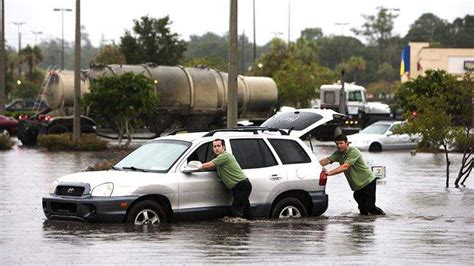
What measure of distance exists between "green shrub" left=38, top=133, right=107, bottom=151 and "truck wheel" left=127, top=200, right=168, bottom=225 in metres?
27.2

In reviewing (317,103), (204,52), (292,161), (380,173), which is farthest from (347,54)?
(292,161)

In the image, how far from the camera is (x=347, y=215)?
20.7 meters

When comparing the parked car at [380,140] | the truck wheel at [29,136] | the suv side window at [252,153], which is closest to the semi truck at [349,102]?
the parked car at [380,140]

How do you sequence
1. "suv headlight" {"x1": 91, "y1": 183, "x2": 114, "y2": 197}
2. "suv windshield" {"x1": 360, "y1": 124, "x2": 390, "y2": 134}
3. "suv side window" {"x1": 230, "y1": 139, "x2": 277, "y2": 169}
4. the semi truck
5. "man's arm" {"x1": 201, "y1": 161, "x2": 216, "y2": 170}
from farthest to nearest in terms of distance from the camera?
the semi truck < "suv windshield" {"x1": 360, "y1": 124, "x2": 390, "y2": 134} < "suv side window" {"x1": 230, "y1": 139, "x2": 277, "y2": 169} < "man's arm" {"x1": 201, "y1": 161, "x2": 216, "y2": 170} < "suv headlight" {"x1": 91, "y1": 183, "x2": 114, "y2": 197}

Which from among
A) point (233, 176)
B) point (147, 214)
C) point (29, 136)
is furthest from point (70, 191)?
point (29, 136)

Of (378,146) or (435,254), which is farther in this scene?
(378,146)

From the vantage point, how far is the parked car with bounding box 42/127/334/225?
17.6m

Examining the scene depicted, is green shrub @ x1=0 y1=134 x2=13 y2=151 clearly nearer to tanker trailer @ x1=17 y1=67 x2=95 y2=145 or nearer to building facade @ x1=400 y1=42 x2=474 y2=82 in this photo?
tanker trailer @ x1=17 y1=67 x2=95 y2=145

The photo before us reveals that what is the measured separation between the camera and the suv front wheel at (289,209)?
19.1 metres

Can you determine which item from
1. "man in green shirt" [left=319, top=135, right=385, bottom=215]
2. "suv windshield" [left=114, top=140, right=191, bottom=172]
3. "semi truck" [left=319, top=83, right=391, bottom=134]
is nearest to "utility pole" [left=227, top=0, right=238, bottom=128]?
"man in green shirt" [left=319, top=135, right=385, bottom=215]

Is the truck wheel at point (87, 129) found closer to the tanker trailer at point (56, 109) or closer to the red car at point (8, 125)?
the tanker trailer at point (56, 109)

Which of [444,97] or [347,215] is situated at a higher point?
[444,97]

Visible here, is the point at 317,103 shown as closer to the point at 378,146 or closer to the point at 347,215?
the point at 378,146

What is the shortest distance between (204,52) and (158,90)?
14519 cm
